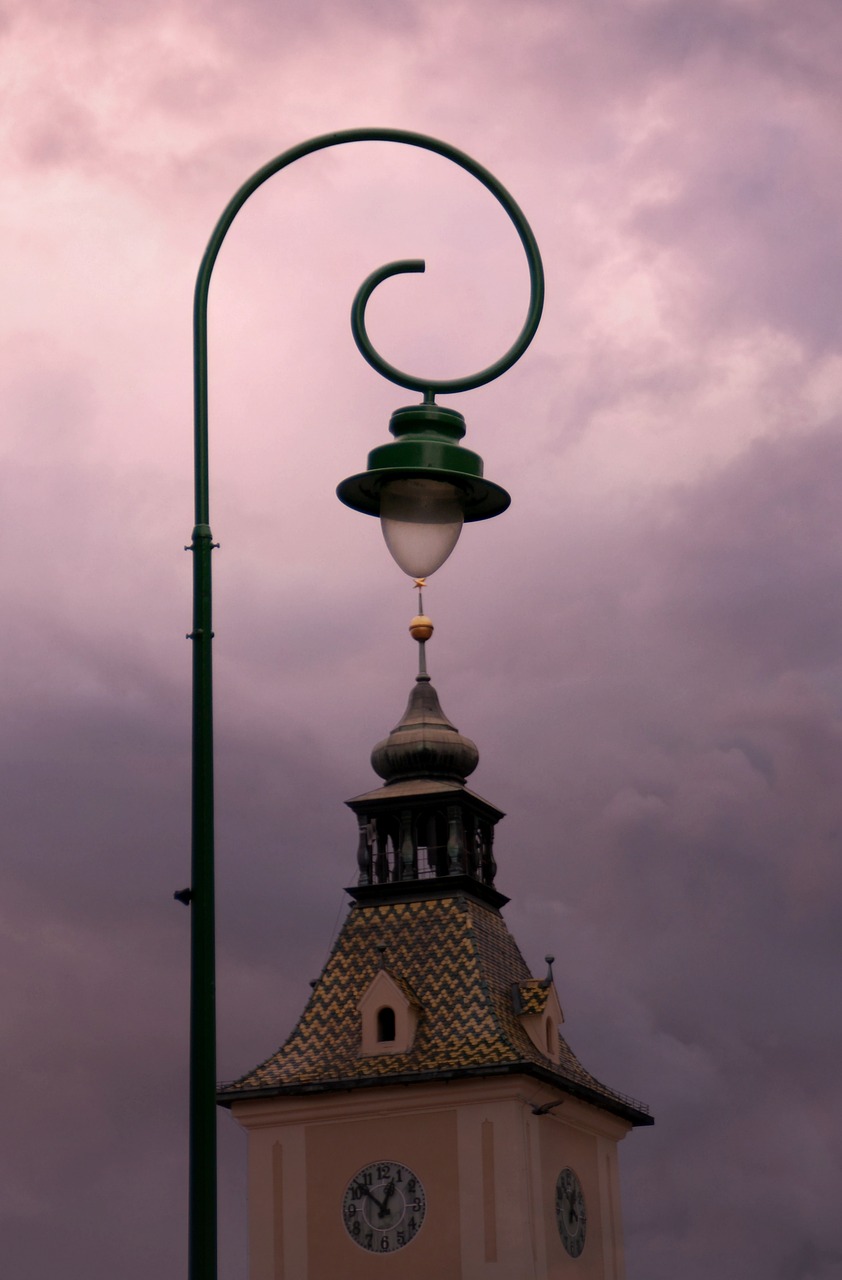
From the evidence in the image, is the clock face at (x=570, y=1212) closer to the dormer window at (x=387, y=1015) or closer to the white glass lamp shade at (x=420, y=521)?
the dormer window at (x=387, y=1015)

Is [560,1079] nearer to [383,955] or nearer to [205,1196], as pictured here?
[383,955]

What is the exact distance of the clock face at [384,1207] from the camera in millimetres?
64250

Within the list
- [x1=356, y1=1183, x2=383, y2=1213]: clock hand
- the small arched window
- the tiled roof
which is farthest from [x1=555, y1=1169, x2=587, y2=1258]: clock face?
the small arched window

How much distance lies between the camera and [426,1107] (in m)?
65.8

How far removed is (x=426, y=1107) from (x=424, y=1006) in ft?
8.17

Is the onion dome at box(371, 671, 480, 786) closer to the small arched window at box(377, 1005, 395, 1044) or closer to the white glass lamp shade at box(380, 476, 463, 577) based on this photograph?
the small arched window at box(377, 1005, 395, 1044)

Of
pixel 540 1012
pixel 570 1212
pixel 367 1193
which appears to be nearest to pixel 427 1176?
pixel 367 1193

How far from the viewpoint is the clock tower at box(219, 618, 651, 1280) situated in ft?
211

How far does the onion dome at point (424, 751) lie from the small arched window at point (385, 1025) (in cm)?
785

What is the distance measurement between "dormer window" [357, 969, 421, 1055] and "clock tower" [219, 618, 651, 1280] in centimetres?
3

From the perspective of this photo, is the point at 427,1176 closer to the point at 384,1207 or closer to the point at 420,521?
the point at 384,1207

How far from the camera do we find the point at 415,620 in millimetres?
75688

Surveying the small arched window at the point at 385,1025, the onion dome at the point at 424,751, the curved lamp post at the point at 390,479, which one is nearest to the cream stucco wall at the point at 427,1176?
the small arched window at the point at 385,1025

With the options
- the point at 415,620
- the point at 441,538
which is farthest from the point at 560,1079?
the point at 441,538
